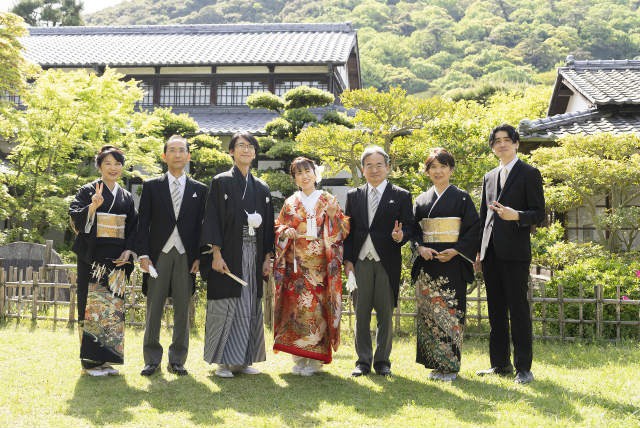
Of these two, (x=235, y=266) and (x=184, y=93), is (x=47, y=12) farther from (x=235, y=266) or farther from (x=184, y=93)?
(x=235, y=266)

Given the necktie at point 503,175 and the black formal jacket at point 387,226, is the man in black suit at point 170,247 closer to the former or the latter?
the black formal jacket at point 387,226

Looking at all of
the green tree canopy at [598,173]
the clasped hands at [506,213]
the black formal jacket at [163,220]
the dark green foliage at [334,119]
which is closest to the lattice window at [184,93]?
the dark green foliage at [334,119]

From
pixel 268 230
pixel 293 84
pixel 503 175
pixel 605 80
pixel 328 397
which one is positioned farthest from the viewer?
pixel 293 84

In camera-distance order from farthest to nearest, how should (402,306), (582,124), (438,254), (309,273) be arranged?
(582,124) → (402,306) → (309,273) → (438,254)

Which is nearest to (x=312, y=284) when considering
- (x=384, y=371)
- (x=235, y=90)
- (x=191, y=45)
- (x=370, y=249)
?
(x=370, y=249)

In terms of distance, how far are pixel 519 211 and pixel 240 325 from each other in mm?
2623

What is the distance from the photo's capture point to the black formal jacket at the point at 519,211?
16.7 feet

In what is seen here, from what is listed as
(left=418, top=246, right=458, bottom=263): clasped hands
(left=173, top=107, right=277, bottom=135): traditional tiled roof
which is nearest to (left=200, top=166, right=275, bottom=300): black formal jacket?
(left=418, top=246, right=458, bottom=263): clasped hands

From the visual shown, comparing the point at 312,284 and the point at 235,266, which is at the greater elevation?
the point at 235,266

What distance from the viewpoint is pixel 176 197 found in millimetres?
5465

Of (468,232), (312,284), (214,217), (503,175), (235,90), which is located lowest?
(312,284)

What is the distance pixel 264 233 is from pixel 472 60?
39218 millimetres

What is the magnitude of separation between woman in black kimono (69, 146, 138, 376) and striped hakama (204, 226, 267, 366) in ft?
2.79

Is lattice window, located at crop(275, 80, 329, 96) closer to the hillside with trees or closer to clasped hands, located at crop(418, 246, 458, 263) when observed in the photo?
clasped hands, located at crop(418, 246, 458, 263)
